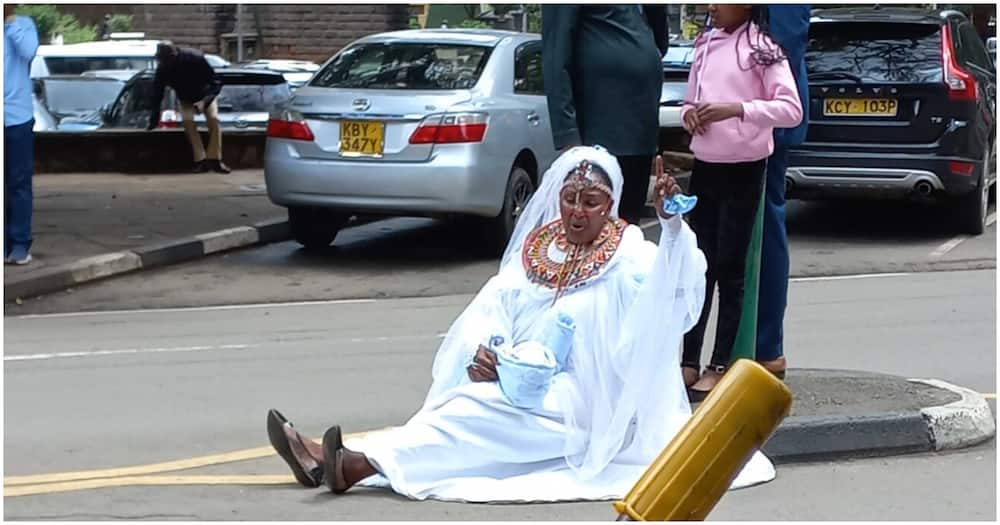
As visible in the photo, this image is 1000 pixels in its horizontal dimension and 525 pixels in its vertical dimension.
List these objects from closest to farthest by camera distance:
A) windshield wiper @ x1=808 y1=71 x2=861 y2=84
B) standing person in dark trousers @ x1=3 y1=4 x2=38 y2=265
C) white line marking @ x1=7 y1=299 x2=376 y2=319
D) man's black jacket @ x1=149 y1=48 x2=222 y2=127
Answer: white line marking @ x1=7 y1=299 x2=376 y2=319 < standing person in dark trousers @ x1=3 y1=4 x2=38 y2=265 < windshield wiper @ x1=808 y1=71 x2=861 y2=84 < man's black jacket @ x1=149 y1=48 x2=222 y2=127

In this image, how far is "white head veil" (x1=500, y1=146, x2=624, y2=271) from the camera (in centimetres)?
566

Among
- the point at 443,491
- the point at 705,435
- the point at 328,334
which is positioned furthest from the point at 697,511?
the point at 328,334

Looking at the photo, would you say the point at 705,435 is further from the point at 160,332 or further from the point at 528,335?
the point at 160,332

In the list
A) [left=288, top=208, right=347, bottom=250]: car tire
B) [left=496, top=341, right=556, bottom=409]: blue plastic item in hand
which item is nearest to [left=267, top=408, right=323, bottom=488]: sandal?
[left=496, top=341, right=556, bottom=409]: blue plastic item in hand

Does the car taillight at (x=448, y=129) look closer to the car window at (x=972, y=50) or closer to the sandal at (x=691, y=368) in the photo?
the car window at (x=972, y=50)

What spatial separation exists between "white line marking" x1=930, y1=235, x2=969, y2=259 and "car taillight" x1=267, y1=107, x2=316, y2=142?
4.64 metres

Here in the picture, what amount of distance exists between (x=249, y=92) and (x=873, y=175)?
29.1 ft

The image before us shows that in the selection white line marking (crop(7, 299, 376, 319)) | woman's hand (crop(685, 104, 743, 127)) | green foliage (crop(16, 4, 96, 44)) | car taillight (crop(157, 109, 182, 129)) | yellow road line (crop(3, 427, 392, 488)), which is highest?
woman's hand (crop(685, 104, 743, 127))

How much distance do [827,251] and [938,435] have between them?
6266mm

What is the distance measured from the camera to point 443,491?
214 inches

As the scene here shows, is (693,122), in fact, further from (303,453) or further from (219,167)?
(219,167)

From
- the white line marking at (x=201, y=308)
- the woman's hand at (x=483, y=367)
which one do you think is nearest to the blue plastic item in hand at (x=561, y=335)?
the woman's hand at (x=483, y=367)

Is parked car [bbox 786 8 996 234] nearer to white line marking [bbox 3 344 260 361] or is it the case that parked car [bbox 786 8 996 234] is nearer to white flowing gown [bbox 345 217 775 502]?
white line marking [bbox 3 344 260 361]

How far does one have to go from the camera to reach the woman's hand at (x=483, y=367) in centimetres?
558
